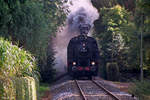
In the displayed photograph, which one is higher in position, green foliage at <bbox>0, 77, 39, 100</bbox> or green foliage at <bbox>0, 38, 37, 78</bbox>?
green foliage at <bbox>0, 38, 37, 78</bbox>

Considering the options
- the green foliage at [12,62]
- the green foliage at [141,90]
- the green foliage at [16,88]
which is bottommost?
the green foliage at [141,90]

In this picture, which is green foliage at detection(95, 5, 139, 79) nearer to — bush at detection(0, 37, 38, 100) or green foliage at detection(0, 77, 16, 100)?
bush at detection(0, 37, 38, 100)

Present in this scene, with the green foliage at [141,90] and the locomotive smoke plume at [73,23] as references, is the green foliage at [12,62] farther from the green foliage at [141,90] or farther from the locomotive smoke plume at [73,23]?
the locomotive smoke plume at [73,23]

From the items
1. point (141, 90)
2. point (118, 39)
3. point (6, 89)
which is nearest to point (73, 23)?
point (118, 39)

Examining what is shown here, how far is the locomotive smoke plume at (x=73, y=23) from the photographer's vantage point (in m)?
39.3

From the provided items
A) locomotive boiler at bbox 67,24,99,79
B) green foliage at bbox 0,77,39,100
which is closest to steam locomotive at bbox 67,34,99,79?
locomotive boiler at bbox 67,24,99,79

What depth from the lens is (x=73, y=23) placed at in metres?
42.2

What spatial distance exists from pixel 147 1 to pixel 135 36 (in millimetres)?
14328

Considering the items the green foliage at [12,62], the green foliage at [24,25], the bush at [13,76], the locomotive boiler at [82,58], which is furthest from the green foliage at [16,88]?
the locomotive boiler at [82,58]

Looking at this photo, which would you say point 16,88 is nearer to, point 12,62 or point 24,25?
point 12,62

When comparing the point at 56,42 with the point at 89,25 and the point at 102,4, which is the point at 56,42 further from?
the point at 102,4

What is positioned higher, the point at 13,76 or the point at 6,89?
the point at 13,76

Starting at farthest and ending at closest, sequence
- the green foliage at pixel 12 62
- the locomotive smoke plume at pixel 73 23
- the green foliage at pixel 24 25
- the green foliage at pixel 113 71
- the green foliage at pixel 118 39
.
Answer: the locomotive smoke plume at pixel 73 23 → the green foliage at pixel 118 39 → the green foliage at pixel 113 71 → the green foliage at pixel 24 25 → the green foliage at pixel 12 62

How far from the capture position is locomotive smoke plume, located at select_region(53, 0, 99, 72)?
39312 mm
